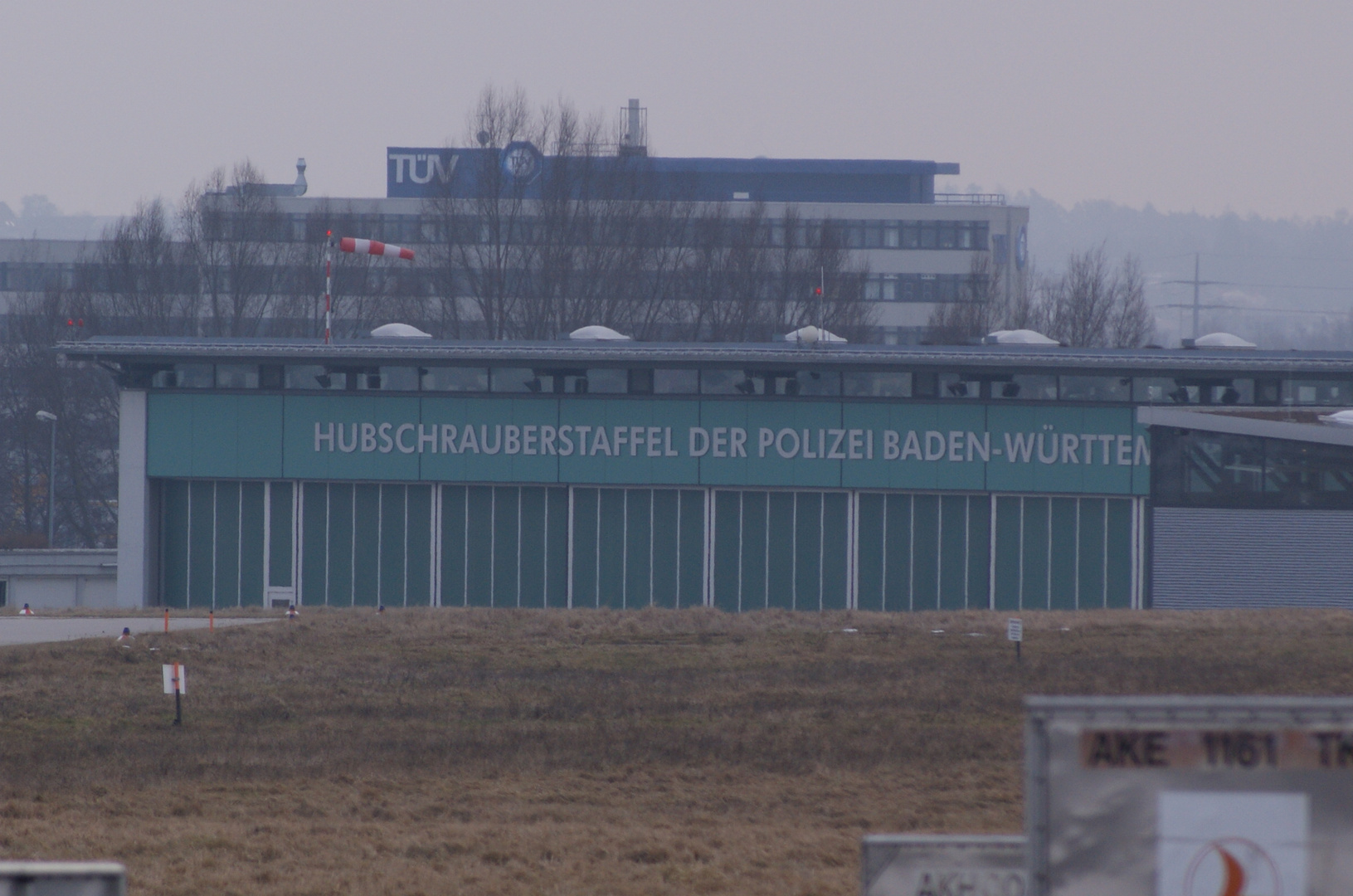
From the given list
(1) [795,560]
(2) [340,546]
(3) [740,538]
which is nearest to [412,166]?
(2) [340,546]

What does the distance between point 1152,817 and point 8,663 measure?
68.2ft

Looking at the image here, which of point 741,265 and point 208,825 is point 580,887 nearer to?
point 208,825

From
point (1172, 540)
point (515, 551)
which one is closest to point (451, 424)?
A: point (515, 551)

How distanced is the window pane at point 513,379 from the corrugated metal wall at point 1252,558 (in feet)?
55.0

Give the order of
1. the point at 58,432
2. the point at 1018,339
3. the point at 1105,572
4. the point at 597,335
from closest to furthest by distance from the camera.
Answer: the point at 1105,572
the point at 1018,339
the point at 597,335
the point at 58,432

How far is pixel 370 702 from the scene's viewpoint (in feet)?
62.5

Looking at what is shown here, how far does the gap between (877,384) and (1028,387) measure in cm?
394

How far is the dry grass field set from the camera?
11352 millimetres

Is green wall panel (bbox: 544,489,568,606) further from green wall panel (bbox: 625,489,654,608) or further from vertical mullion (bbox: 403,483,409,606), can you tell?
vertical mullion (bbox: 403,483,409,606)

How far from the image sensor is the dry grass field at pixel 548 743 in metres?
11.4

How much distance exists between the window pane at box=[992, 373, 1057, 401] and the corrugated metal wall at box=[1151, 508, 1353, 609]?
4.15 meters

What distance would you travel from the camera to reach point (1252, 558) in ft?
114

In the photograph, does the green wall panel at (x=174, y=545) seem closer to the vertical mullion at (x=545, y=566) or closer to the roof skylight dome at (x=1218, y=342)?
the vertical mullion at (x=545, y=566)

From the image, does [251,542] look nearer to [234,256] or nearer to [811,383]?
[811,383]
